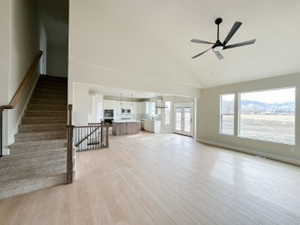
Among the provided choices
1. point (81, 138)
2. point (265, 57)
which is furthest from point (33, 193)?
point (265, 57)

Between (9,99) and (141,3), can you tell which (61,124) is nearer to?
(9,99)

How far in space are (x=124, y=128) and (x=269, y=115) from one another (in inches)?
281

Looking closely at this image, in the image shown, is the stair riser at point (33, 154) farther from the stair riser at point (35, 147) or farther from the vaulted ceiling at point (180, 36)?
the vaulted ceiling at point (180, 36)

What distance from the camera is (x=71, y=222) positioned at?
75.7 inches

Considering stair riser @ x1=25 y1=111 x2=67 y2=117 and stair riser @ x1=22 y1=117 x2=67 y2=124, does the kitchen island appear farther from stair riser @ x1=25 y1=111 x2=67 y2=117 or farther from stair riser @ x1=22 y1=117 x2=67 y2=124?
stair riser @ x1=22 y1=117 x2=67 y2=124

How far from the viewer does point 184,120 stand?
898cm

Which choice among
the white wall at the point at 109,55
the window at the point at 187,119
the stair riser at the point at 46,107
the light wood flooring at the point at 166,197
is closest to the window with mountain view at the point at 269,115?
the light wood flooring at the point at 166,197

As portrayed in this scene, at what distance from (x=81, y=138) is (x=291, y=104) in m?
7.46

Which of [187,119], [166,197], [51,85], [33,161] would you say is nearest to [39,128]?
[33,161]

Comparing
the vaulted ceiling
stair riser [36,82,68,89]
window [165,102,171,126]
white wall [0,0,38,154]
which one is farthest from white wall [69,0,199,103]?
window [165,102,171,126]

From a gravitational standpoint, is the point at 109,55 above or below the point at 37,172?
above

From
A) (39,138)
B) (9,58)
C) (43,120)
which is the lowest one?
(39,138)

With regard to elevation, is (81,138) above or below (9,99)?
below

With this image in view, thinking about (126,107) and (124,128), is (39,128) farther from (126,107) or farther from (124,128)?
(126,107)
